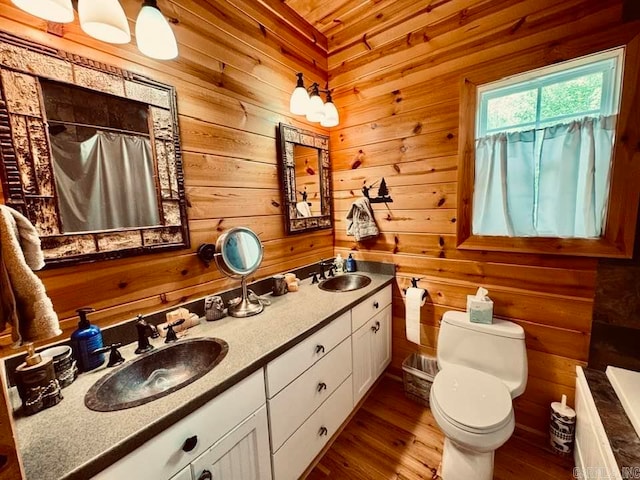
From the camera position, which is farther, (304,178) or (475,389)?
(304,178)

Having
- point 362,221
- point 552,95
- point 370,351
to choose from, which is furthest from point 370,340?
point 552,95

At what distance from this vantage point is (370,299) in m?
1.76

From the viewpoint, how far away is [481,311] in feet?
5.10

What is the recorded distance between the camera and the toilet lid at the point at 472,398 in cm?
116

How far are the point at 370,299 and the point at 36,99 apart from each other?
1.79 m

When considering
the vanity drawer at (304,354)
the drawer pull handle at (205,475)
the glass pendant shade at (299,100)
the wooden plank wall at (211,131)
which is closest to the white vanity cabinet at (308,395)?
the vanity drawer at (304,354)

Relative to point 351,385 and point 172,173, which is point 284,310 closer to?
point 351,385

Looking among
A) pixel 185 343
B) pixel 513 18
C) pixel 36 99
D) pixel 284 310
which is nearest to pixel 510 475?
pixel 284 310

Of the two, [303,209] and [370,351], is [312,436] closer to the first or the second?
[370,351]

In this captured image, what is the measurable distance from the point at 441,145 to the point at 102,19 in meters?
1.73

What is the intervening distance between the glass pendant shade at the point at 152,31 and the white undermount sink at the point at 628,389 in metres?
2.33

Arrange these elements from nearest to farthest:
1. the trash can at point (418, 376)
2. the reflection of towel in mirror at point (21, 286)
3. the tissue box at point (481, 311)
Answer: the reflection of towel in mirror at point (21, 286) < the tissue box at point (481, 311) < the trash can at point (418, 376)

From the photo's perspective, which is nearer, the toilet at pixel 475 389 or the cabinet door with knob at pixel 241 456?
the cabinet door with knob at pixel 241 456

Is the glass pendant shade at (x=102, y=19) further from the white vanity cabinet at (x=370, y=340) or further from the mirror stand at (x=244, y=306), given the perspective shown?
the white vanity cabinet at (x=370, y=340)
